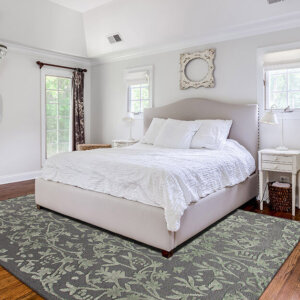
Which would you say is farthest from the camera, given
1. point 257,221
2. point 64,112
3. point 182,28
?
point 64,112

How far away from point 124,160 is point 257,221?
5.13 ft

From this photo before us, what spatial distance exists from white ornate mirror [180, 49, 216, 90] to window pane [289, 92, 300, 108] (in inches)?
43.9

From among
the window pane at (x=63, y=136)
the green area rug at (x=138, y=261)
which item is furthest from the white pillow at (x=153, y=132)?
the window pane at (x=63, y=136)

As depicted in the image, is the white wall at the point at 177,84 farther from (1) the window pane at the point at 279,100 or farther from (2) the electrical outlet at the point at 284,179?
(2) the electrical outlet at the point at 284,179

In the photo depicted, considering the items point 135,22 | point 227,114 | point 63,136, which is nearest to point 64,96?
point 63,136

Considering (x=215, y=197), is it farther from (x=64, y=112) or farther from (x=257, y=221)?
(x=64, y=112)

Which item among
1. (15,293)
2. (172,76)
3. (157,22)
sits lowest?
(15,293)

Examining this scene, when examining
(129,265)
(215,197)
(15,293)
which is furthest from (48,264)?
(215,197)

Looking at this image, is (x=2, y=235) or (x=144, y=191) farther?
(x=2, y=235)

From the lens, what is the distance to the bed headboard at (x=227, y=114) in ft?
12.9

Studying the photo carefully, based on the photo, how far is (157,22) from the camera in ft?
14.8

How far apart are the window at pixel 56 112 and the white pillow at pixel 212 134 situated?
9.77ft

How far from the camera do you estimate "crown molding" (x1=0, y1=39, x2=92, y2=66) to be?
189 inches

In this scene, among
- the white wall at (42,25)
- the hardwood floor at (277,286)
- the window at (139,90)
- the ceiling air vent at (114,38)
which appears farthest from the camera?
the window at (139,90)
